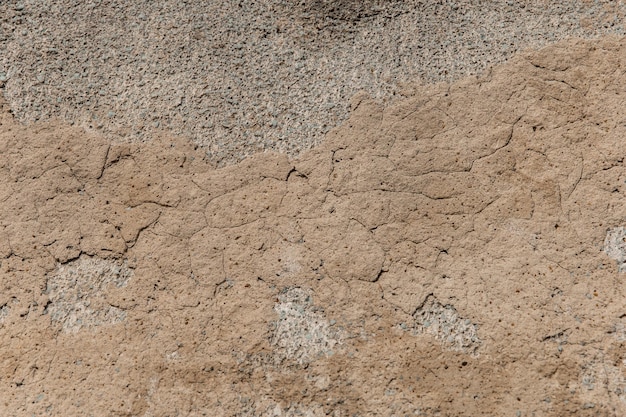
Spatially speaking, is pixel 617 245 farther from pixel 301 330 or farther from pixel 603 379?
pixel 301 330

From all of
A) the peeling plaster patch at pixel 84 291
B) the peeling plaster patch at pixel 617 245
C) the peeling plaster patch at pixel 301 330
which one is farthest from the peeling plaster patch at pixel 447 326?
the peeling plaster patch at pixel 84 291

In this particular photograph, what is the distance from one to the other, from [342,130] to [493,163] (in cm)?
73

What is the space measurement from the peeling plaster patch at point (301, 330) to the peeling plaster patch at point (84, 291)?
2.32 ft

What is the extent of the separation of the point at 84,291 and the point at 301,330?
1.00 m

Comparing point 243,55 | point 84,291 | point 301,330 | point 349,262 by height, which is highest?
point 243,55

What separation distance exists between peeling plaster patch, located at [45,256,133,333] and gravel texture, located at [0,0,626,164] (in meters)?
0.66

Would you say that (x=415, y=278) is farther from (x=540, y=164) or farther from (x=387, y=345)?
(x=540, y=164)

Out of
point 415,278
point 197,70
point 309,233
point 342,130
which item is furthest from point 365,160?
point 197,70

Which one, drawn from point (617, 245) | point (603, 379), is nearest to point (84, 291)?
point (603, 379)

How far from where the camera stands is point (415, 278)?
248 centimetres

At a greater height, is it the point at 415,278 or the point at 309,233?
the point at 309,233

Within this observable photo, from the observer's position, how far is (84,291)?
8.27 feet

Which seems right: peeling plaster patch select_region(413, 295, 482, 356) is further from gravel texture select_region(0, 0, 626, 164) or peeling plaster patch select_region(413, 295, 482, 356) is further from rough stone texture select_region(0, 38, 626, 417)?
gravel texture select_region(0, 0, 626, 164)

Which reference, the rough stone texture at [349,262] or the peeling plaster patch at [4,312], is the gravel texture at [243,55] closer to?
the rough stone texture at [349,262]
